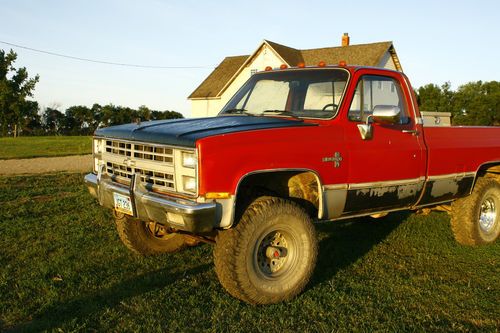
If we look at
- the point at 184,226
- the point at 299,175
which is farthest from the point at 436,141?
the point at 184,226

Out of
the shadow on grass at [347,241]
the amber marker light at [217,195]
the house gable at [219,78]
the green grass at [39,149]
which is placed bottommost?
the shadow on grass at [347,241]

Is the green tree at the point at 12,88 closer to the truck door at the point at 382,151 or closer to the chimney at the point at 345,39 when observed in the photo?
the chimney at the point at 345,39

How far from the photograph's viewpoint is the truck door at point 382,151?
4637 mm

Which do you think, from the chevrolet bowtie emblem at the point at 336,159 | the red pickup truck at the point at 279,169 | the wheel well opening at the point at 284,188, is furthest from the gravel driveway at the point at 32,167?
the chevrolet bowtie emblem at the point at 336,159

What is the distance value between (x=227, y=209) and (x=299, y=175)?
39.8 inches

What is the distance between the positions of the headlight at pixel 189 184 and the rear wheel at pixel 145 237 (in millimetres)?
1378

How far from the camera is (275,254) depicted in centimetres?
422

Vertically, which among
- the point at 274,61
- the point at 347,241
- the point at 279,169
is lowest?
the point at 347,241

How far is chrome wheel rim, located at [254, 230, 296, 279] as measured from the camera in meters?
4.20

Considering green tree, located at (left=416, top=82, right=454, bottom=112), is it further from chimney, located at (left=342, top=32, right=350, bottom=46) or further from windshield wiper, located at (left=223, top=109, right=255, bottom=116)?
windshield wiper, located at (left=223, top=109, right=255, bottom=116)

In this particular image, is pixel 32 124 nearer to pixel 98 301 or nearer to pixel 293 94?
pixel 293 94

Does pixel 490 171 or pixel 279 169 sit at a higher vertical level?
pixel 279 169

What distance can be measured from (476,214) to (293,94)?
9.73ft

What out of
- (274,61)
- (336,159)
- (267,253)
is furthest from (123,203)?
(274,61)
